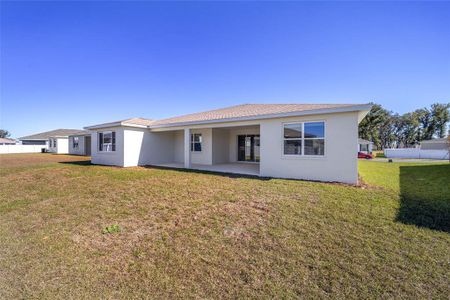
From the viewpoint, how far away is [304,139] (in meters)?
9.03

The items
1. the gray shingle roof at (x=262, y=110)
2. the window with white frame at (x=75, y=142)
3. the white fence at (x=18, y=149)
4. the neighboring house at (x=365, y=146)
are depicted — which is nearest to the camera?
the gray shingle roof at (x=262, y=110)

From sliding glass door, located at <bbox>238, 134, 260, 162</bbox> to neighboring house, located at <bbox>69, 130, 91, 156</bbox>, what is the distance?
23.0 metres

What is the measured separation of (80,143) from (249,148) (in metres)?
26.1

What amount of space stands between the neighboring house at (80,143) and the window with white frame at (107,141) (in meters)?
14.9

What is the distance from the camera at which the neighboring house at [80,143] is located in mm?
28478

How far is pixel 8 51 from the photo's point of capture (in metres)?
12.1

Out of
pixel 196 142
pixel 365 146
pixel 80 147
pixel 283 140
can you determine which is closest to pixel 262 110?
pixel 283 140

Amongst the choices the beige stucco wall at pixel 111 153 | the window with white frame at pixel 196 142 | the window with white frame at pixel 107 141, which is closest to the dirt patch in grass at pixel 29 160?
the beige stucco wall at pixel 111 153

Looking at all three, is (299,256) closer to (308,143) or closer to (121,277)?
(121,277)

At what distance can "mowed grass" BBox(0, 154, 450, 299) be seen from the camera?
113 inches

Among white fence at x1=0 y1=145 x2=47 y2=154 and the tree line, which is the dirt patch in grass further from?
the tree line

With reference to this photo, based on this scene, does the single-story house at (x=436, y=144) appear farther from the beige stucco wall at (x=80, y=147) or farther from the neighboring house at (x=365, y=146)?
the beige stucco wall at (x=80, y=147)

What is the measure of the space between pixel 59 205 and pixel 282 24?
41.6 ft

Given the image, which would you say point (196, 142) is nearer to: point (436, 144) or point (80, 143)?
point (80, 143)
